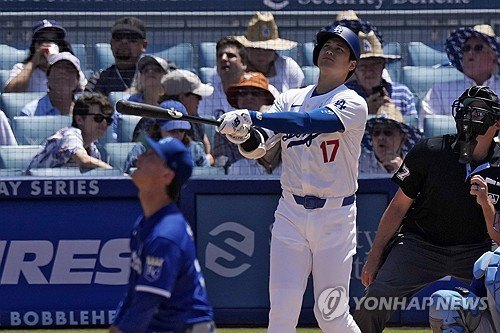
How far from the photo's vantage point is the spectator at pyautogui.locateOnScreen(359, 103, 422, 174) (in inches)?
307

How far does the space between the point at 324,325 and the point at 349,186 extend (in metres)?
0.74

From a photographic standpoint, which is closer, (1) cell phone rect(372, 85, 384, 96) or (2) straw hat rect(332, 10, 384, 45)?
(1) cell phone rect(372, 85, 384, 96)

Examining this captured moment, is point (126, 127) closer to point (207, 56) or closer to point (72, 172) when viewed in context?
point (72, 172)

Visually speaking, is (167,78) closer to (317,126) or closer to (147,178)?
(317,126)

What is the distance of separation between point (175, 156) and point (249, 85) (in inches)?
167

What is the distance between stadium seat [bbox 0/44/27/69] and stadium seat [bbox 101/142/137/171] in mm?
1241

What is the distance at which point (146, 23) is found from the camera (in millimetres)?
8781

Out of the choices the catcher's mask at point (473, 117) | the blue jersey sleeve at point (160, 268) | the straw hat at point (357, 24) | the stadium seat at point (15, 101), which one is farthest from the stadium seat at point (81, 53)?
the blue jersey sleeve at point (160, 268)

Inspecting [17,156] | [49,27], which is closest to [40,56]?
[49,27]

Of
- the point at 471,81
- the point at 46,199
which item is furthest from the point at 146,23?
the point at 471,81

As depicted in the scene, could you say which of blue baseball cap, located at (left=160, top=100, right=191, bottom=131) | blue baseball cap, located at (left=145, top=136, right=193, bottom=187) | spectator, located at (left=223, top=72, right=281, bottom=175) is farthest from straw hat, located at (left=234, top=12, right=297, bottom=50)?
blue baseball cap, located at (left=145, top=136, right=193, bottom=187)

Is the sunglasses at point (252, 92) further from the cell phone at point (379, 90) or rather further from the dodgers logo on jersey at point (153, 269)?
the dodgers logo on jersey at point (153, 269)

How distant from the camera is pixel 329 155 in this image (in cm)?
561

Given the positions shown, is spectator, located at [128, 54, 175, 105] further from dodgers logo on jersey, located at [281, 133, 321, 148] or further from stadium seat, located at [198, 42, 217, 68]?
dodgers logo on jersey, located at [281, 133, 321, 148]
